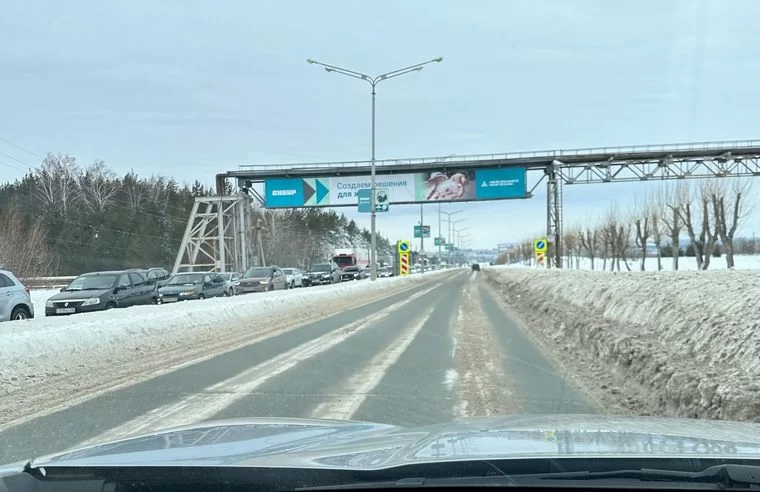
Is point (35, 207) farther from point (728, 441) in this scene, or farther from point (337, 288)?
point (728, 441)

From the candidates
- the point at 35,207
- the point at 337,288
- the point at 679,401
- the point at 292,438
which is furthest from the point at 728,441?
the point at 35,207

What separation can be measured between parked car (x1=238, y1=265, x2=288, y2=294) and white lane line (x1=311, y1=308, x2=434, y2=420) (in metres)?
23.3

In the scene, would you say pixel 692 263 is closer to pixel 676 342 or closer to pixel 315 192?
pixel 315 192

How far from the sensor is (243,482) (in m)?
2.72

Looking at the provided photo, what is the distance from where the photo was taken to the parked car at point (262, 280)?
36.9m

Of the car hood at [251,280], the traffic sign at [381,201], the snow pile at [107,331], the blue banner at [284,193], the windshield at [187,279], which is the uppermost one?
the blue banner at [284,193]

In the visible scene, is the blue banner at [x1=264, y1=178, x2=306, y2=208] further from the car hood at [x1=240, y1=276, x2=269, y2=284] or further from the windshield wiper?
the windshield wiper

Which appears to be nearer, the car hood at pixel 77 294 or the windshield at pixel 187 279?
the car hood at pixel 77 294

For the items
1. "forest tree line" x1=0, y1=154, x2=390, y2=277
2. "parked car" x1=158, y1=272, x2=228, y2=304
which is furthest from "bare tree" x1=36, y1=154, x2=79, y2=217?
"parked car" x1=158, y1=272, x2=228, y2=304

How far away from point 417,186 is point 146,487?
4547 centimetres

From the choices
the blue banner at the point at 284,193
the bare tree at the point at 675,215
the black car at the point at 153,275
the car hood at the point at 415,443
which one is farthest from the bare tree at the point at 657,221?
the car hood at the point at 415,443

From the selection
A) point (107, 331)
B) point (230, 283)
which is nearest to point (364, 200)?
point (230, 283)

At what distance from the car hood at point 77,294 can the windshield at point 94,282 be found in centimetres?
39

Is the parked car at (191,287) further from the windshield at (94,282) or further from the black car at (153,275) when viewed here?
the windshield at (94,282)
